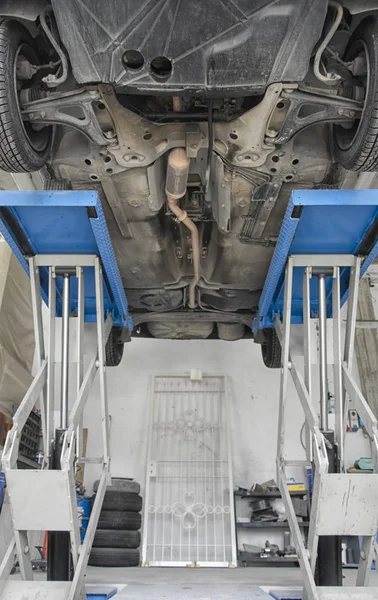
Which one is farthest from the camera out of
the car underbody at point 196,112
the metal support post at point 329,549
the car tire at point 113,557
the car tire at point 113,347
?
the car tire at point 113,557

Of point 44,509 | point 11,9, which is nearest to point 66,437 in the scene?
point 44,509

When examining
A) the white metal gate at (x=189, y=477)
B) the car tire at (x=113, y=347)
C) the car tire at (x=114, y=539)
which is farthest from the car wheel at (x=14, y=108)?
the white metal gate at (x=189, y=477)

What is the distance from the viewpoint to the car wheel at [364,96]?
6.63 ft

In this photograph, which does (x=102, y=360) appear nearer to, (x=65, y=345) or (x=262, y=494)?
(x=65, y=345)

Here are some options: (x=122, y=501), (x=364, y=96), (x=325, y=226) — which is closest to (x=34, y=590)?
(x=325, y=226)

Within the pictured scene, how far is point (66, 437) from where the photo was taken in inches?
98.2

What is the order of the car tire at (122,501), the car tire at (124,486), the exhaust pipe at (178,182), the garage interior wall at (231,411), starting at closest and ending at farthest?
the exhaust pipe at (178,182)
the car tire at (122,501)
the car tire at (124,486)
the garage interior wall at (231,411)

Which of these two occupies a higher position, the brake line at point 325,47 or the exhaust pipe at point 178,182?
the brake line at point 325,47

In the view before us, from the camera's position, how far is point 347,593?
2.25 m

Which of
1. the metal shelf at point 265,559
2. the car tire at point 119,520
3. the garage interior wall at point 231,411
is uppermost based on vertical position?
the garage interior wall at point 231,411

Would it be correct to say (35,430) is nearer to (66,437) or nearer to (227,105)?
(66,437)

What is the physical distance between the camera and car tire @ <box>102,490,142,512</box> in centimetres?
500

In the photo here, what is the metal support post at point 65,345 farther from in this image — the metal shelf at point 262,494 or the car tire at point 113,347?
the metal shelf at point 262,494

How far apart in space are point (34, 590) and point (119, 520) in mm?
2758
